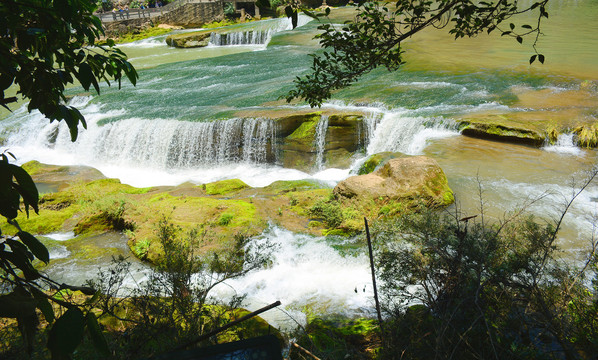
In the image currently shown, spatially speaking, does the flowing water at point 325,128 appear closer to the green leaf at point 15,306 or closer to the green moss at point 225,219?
the green moss at point 225,219

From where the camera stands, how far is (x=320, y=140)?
34.4 feet

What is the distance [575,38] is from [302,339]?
18.6 metres

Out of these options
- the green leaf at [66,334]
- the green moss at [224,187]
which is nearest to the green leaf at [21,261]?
the green leaf at [66,334]

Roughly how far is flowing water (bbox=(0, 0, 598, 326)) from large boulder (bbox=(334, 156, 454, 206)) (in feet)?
1.43

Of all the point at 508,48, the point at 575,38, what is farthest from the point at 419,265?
the point at 575,38

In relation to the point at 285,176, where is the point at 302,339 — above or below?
above

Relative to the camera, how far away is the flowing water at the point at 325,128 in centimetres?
594

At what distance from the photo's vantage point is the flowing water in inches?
234

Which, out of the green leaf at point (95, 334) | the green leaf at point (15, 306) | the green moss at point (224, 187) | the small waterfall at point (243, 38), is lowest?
the green moss at point (224, 187)

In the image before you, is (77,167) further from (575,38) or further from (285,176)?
(575,38)

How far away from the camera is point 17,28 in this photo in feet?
5.51

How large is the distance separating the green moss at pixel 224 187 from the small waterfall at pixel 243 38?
16.4 meters

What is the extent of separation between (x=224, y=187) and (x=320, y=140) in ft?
9.14

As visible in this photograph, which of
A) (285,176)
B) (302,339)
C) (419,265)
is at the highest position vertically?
(419,265)
